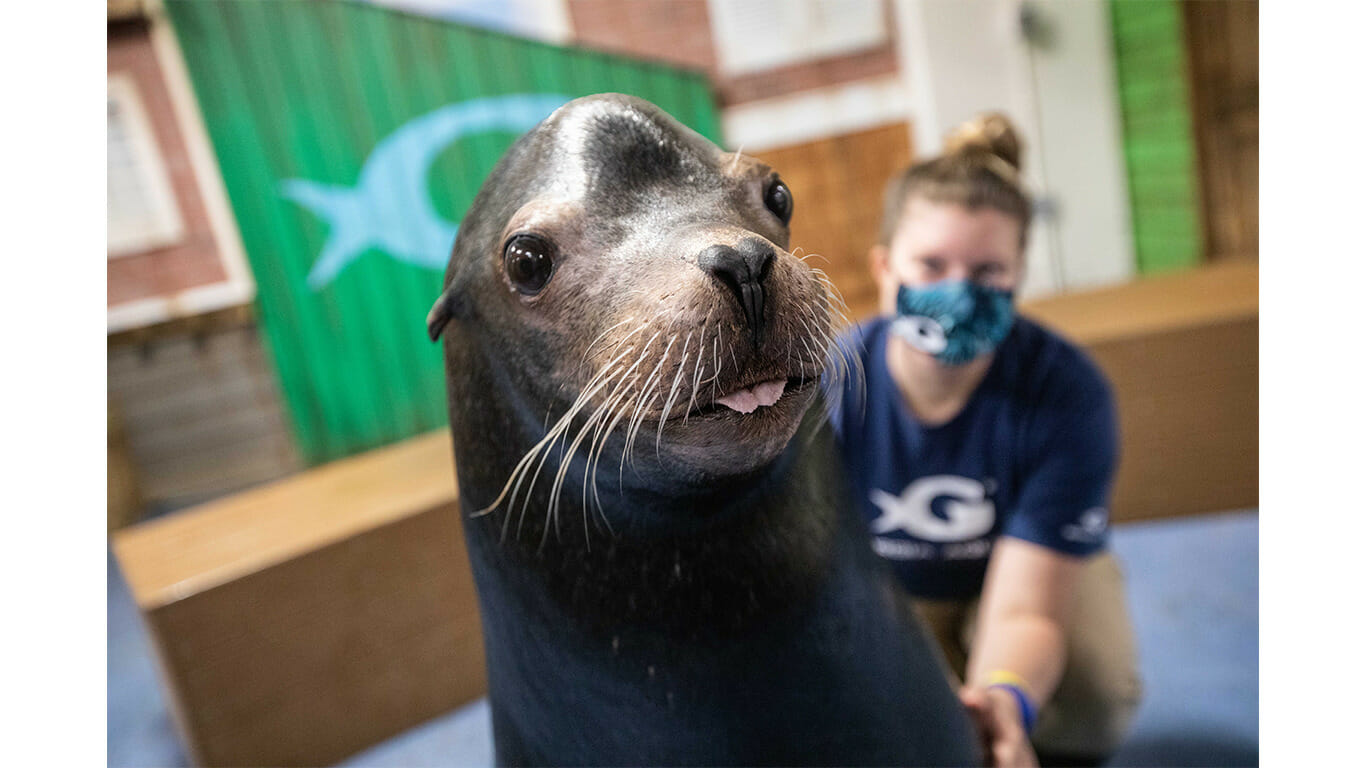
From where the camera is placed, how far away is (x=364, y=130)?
2801mm

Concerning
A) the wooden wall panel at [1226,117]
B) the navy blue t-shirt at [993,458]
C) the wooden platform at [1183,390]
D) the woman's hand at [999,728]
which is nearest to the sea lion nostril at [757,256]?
the woman's hand at [999,728]

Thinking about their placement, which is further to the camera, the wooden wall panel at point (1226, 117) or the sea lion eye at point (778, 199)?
the wooden wall panel at point (1226, 117)

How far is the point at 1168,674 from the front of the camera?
54.9 inches

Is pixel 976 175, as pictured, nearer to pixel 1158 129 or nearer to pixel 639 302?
pixel 639 302

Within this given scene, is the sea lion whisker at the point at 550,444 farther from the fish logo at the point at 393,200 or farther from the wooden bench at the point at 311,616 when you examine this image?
the fish logo at the point at 393,200

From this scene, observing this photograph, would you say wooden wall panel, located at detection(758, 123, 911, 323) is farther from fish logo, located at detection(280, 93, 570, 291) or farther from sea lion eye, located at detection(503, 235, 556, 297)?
sea lion eye, located at detection(503, 235, 556, 297)

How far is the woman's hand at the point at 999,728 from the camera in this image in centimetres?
72

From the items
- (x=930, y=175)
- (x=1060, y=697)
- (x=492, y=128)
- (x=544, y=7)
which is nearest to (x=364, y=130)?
(x=492, y=128)

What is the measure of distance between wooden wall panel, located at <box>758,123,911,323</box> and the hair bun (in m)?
0.98

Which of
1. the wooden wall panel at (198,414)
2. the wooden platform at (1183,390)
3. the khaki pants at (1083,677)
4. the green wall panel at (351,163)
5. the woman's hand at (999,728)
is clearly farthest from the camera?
the wooden wall panel at (198,414)

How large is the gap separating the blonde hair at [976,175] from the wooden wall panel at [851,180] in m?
0.98

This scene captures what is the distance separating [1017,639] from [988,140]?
541 millimetres
